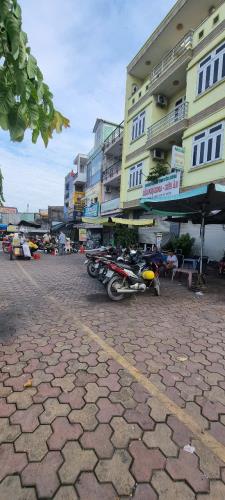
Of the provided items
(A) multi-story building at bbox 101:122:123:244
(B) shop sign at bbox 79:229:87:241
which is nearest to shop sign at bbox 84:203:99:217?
(A) multi-story building at bbox 101:122:123:244

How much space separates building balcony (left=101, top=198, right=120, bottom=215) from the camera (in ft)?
64.6

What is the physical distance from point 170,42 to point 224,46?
5.93 metres

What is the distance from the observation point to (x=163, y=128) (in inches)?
557

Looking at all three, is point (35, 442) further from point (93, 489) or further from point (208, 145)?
point (208, 145)

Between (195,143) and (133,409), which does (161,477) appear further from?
(195,143)

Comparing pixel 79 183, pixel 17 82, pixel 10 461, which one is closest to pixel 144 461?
pixel 10 461

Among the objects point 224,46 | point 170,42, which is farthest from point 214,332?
point 170,42

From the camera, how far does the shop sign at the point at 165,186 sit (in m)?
11.9

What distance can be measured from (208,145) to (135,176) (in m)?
6.88

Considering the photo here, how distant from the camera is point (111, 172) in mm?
23250

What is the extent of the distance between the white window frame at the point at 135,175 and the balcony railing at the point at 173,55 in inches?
197

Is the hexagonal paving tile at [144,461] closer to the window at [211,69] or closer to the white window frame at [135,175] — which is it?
the window at [211,69]

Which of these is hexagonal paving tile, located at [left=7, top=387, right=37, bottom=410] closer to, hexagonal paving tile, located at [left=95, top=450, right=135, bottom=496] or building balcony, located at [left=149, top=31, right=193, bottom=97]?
hexagonal paving tile, located at [left=95, top=450, right=135, bottom=496]

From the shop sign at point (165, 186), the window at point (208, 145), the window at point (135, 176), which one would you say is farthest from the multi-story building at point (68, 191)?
the window at point (208, 145)
